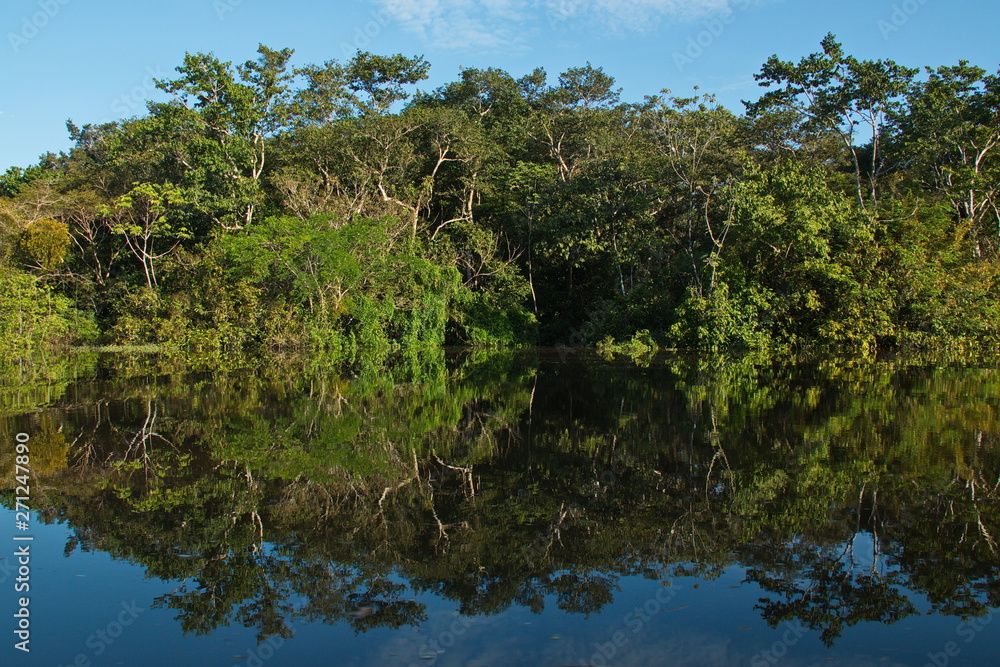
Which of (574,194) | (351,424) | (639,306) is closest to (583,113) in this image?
(574,194)

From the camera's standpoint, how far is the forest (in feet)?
74.0

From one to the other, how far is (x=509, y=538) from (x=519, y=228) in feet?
81.4

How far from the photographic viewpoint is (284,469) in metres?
7.09

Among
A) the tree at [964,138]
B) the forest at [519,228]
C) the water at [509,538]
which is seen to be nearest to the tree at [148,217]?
the forest at [519,228]

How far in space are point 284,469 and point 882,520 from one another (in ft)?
17.0

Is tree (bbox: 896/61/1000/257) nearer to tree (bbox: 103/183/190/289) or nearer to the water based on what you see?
the water

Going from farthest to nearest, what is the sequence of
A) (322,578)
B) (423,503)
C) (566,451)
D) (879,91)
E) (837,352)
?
(879,91)
(837,352)
(566,451)
(423,503)
(322,578)

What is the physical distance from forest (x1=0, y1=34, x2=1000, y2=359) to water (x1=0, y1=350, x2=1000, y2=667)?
13.3m

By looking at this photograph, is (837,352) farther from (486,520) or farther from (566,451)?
(486,520)

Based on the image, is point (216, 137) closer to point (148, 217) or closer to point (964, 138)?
point (148, 217)

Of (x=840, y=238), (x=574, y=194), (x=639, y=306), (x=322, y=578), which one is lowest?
(x=322, y=578)

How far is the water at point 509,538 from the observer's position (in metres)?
3.88

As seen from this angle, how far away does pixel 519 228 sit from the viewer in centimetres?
2934

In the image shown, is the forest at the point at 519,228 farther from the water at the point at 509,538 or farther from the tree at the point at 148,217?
the water at the point at 509,538
